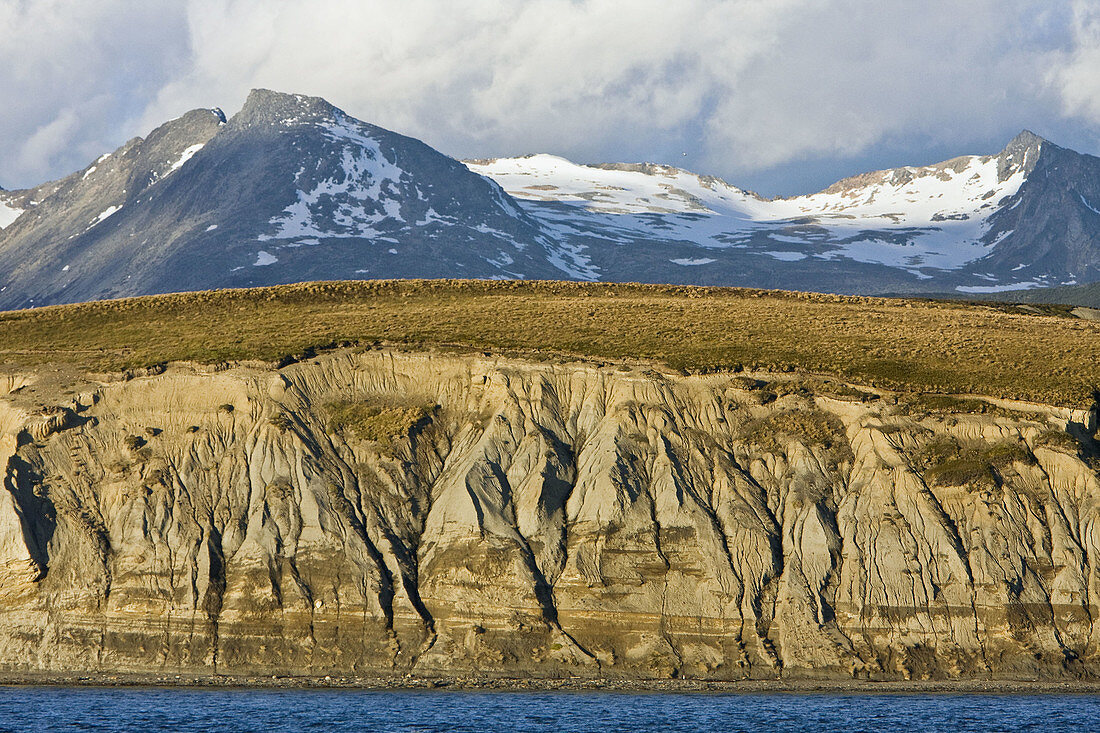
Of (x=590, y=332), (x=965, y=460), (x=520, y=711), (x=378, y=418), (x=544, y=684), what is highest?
(x=590, y=332)

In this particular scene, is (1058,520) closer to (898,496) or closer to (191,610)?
(898,496)

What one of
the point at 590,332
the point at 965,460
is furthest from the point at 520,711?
the point at 590,332

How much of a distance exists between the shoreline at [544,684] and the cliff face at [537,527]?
0.83 meters

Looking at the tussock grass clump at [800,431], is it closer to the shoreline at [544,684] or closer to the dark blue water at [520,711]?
the shoreline at [544,684]

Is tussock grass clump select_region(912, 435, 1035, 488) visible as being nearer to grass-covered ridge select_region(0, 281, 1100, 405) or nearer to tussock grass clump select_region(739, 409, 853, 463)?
tussock grass clump select_region(739, 409, 853, 463)

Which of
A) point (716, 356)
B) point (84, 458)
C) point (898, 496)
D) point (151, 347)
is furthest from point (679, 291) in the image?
point (84, 458)

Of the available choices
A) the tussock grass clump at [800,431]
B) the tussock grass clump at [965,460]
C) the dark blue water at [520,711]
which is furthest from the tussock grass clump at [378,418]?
the tussock grass clump at [965,460]

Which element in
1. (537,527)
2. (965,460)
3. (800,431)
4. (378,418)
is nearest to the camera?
(537,527)

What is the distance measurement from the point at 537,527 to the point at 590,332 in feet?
60.3

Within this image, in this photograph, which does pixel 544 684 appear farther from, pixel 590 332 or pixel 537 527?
pixel 590 332

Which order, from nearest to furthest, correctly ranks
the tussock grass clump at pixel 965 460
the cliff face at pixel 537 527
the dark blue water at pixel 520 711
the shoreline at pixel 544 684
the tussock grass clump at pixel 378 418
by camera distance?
the dark blue water at pixel 520 711, the shoreline at pixel 544 684, the cliff face at pixel 537 527, the tussock grass clump at pixel 965 460, the tussock grass clump at pixel 378 418

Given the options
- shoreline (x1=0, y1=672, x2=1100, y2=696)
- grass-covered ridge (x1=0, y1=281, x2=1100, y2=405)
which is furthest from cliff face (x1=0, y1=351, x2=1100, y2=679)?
grass-covered ridge (x1=0, y1=281, x2=1100, y2=405)

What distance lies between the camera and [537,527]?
196 feet

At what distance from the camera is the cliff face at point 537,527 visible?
56219 millimetres
